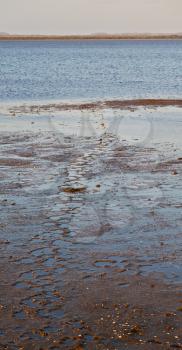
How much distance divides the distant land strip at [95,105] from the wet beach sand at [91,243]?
10266 mm

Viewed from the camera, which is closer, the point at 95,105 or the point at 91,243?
the point at 91,243

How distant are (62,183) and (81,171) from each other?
142cm

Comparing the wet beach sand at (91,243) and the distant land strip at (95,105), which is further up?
the wet beach sand at (91,243)

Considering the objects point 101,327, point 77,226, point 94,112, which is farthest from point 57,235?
point 94,112

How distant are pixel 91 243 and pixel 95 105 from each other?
77.6 feet

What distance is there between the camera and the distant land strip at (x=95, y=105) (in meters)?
31.8

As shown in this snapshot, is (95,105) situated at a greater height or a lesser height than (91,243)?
lesser

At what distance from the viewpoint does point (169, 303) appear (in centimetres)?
845

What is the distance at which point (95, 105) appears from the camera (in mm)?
33938

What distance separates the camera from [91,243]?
10867mm

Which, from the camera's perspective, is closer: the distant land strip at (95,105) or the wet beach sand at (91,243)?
the wet beach sand at (91,243)

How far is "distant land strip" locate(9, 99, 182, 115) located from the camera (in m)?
31.8

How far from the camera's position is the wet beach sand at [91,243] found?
774 centimetres

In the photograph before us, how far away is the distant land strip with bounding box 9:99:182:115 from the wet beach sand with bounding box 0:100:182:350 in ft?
33.7
